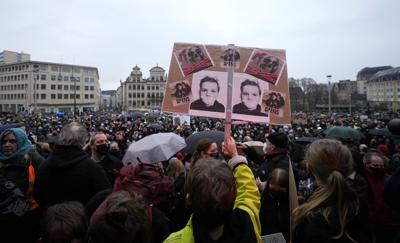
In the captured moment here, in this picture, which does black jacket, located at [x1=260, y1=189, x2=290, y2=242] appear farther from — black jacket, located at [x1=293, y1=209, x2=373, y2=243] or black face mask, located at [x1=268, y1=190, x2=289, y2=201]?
black jacket, located at [x1=293, y1=209, x2=373, y2=243]

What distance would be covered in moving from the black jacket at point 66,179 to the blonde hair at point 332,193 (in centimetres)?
188

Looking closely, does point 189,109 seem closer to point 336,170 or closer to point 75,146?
point 75,146

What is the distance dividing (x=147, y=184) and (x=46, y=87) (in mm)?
107836

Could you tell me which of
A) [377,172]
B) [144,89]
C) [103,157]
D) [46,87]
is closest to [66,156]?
[103,157]

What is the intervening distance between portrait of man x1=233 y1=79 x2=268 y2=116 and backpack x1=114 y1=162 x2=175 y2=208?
2.15 m

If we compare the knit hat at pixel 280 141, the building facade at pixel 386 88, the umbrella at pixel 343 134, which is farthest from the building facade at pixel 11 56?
the knit hat at pixel 280 141

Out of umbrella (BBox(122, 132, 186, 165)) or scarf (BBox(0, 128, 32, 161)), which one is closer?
scarf (BBox(0, 128, 32, 161))

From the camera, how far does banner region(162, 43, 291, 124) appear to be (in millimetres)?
4469

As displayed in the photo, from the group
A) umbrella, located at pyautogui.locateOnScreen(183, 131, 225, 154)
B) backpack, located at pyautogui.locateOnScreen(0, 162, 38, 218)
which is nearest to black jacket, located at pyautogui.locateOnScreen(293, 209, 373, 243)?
backpack, located at pyautogui.locateOnScreen(0, 162, 38, 218)

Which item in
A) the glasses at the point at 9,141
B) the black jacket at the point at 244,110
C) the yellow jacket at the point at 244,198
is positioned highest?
the black jacket at the point at 244,110

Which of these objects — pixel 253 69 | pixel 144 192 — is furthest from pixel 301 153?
pixel 144 192

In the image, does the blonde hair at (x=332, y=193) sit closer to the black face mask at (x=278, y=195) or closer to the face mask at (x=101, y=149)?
the black face mask at (x=278, y=195)

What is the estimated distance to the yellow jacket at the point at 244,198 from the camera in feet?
6.07

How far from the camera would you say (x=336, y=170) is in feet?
7.65
